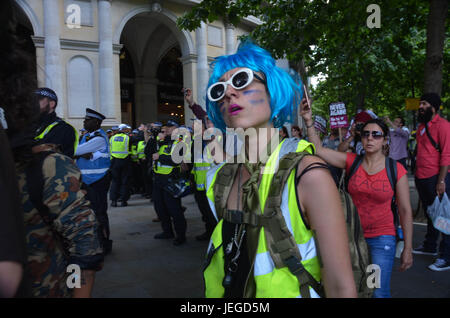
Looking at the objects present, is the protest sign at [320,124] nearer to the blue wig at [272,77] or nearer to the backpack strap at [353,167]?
the backpack strap at [353,167]

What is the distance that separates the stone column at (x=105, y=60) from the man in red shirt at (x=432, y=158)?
45.8 ft

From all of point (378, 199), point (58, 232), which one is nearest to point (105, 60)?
point (378, 199)

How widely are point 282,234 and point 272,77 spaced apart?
0.73 metres

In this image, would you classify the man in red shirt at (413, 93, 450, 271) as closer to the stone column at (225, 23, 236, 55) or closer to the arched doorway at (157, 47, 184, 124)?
the stone column at (225, 23, 236, 55)

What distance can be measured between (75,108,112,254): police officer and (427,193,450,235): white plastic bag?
15.5 feet

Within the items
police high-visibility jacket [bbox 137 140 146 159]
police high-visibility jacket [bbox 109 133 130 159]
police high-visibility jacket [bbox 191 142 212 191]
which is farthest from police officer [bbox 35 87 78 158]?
police high-visibility jacket [bbox 137 140 146 159]

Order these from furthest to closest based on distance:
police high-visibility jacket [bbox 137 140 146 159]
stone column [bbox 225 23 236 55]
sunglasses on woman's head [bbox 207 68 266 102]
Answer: stone column [bbox 225 23 236 55]
police high-visibility jacket [bbox 137 140 146 159]
sunglasses on woman's head [bbox 207 68 266 102]

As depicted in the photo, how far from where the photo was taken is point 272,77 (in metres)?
1.61

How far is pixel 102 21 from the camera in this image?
52.2 ft

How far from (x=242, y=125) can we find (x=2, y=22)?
93 cm

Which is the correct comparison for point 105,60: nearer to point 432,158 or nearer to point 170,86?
point 170,86

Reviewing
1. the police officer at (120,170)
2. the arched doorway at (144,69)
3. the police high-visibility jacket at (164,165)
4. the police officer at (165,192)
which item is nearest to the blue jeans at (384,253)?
the police officer at (165,192)

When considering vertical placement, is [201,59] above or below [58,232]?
above

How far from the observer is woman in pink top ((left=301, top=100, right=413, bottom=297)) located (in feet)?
9.28
